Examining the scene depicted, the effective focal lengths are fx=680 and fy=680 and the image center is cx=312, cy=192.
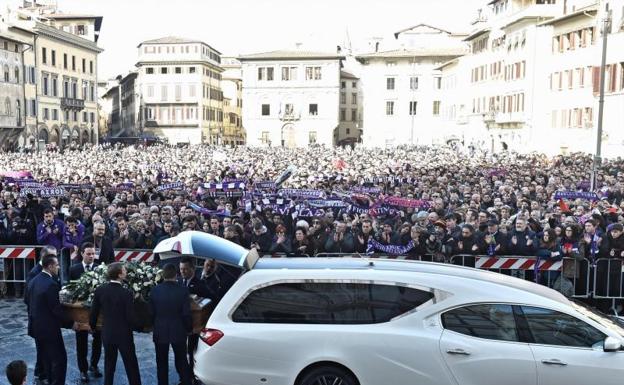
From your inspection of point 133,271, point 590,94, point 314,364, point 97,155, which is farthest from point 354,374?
point 590,94

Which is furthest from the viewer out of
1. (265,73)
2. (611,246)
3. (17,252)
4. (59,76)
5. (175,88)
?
(175,88)

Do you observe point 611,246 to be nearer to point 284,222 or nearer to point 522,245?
point 522,245

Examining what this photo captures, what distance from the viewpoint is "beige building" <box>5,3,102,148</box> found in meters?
58.6

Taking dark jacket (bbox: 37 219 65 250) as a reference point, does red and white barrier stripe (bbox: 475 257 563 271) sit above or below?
below

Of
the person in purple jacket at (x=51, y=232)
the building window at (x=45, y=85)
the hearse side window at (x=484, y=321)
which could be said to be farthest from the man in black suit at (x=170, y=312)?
the building window at (x=45, y=85)

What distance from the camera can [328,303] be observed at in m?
6.32

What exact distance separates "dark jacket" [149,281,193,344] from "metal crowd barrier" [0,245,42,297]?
5.02m

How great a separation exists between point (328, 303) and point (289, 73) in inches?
3048

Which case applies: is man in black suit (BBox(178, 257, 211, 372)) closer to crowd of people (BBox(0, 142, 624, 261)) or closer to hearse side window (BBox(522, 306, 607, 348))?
crowd of people (BBox(0, 142, 624, 261))

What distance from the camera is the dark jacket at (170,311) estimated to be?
715 centimetres

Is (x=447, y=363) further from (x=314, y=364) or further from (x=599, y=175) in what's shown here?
(x=599, y=175)

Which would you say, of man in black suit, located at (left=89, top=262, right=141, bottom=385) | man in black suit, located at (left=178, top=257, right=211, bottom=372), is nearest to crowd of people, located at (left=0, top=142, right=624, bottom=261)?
man in black suit, located at (left=178, top=257, right=211, bottom=372)

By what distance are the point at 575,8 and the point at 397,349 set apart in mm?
45676

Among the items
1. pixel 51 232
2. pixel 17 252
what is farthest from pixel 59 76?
pixel 17 252
